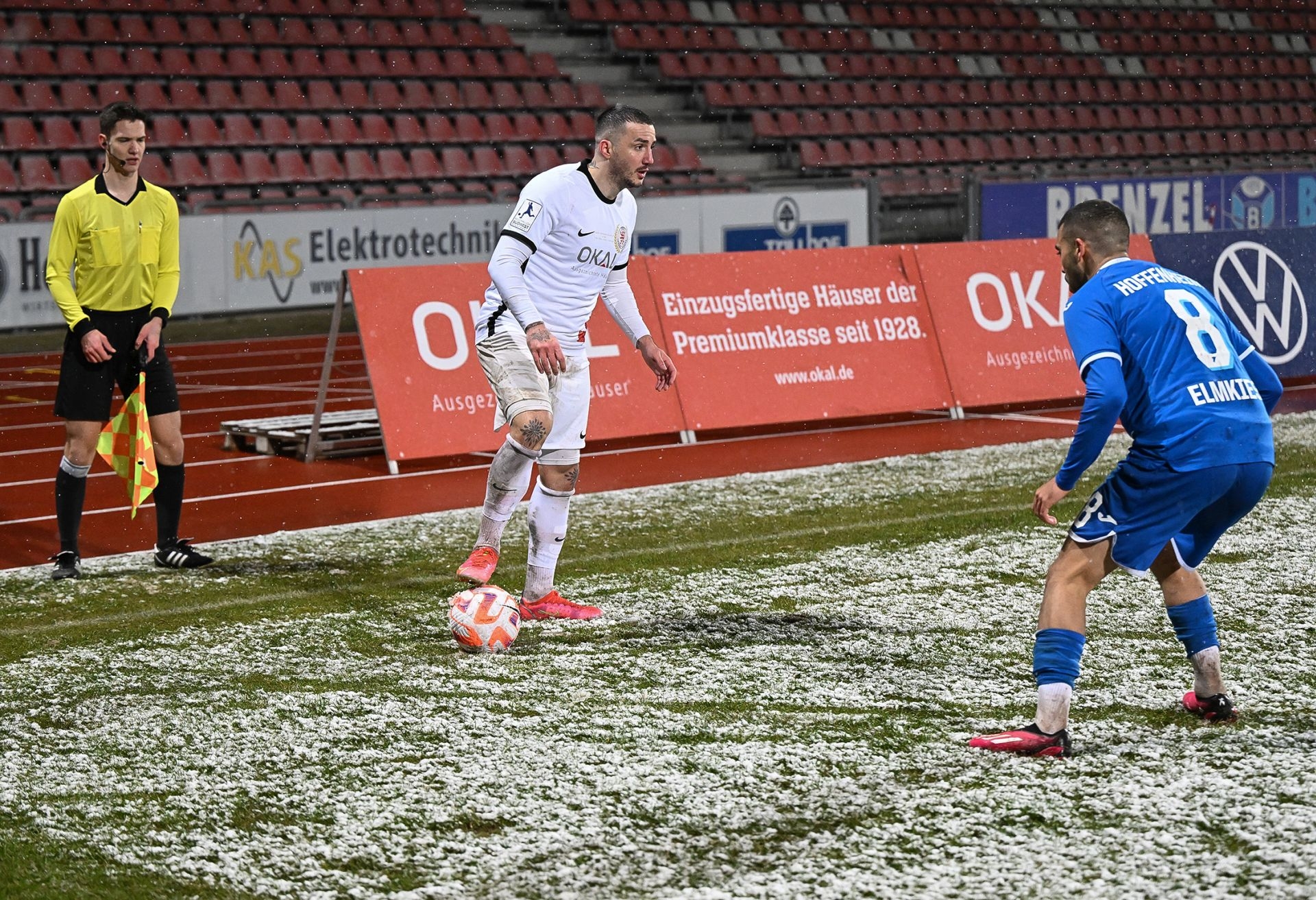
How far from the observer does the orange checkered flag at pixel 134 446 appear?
759 cm

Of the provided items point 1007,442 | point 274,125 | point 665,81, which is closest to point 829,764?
point 1007,442

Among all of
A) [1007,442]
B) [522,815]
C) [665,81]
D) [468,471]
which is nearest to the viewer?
[522,815]

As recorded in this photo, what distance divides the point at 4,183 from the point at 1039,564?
14.6 meters

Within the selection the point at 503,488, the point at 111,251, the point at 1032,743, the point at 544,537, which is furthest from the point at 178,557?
the point at 1032,743

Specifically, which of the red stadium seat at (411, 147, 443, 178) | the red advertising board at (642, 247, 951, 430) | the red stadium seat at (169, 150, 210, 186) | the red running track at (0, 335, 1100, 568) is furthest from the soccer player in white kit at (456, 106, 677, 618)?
the red stadium seat at (411, 147, 443, 178)

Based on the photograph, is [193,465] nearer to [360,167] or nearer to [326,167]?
[326,167]

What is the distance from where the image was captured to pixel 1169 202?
23.4 m

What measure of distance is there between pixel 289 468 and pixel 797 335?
4.08 m

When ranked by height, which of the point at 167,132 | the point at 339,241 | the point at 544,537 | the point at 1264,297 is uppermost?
the point at 167,132

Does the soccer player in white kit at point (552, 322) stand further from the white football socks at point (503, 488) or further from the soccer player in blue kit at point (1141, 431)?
the soccer player in blue kit at point (1141, 431)

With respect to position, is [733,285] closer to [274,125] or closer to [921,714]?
[921,714]

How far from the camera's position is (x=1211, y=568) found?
7.28 meters

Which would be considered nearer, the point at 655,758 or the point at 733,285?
the point at 655,758

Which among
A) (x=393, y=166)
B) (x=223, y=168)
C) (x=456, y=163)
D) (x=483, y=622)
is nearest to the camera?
(x=483, y=622)
